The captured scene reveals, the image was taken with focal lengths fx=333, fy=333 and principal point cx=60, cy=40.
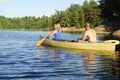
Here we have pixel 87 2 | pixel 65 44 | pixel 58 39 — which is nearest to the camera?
pixel 65 44

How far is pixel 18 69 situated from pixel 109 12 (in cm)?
6602

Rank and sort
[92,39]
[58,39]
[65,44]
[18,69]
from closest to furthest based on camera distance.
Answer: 1. [18,69]
2. [92,39]
3. [65,44]
4. [58,39]

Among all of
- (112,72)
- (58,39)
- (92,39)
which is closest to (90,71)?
(112,72)

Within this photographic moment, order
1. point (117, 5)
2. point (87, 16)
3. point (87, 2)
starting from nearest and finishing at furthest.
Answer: point (117, 5), point (87, 16), point (87, 2)

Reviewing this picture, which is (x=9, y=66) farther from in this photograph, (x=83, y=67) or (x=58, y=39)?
(x=58, y=39)

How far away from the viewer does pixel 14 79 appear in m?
11.3

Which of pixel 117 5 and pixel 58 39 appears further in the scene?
pixel 117 5

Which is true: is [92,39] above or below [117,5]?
below

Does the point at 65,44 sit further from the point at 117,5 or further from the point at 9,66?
the point at 117,5

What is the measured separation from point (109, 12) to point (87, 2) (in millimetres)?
63134

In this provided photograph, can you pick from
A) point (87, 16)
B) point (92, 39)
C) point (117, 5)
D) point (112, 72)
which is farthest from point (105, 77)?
point (87, 16)

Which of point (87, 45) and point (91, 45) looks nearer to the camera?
point (91, 45)

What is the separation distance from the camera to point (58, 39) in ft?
87.2

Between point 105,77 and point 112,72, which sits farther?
point 112,72
